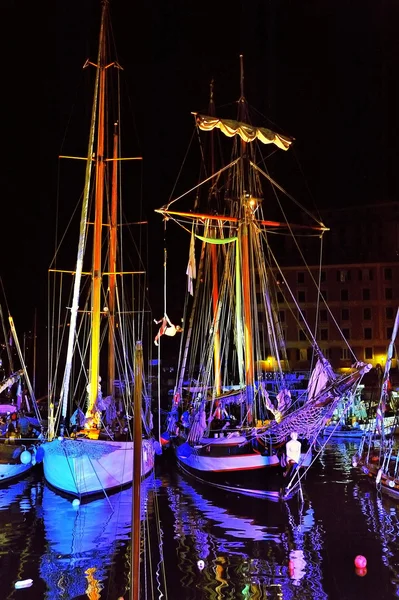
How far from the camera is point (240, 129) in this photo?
3266 centimetres

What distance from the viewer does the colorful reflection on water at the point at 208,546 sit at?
1276cm

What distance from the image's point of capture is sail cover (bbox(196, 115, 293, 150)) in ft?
108

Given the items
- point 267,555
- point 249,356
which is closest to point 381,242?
point 249,356

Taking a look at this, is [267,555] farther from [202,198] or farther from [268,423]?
[202,198]

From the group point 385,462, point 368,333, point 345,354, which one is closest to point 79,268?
point 385,462

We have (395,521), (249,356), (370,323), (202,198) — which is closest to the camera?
(395,521)

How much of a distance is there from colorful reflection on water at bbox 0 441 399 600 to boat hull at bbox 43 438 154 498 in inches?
25.2

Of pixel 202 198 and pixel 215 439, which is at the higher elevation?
pixel 202 198

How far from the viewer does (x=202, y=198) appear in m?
48.0

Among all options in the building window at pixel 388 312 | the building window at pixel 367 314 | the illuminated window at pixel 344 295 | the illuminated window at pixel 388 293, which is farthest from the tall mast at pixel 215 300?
the building window at pixel 388 312

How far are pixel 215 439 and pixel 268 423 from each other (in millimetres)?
2422

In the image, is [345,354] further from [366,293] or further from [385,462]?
[385,462]

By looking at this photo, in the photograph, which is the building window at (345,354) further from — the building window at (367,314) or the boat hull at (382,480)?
the boat hull at (382,480)

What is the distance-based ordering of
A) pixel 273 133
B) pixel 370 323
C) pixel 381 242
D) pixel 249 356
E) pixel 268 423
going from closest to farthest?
pixel 268 423
pixel 249 356
pixel 273 133
pixel 370 323
pixel 381 242
